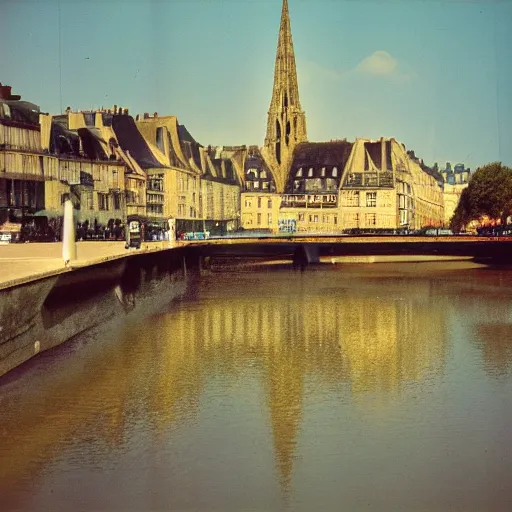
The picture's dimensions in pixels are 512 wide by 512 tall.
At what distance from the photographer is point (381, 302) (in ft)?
57.3

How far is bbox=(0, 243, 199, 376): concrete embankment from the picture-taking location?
30.4ft

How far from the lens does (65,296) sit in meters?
11.6

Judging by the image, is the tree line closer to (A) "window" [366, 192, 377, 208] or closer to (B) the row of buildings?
(B) the row of buildings

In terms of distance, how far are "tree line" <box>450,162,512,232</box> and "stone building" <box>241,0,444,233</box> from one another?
6.28ft

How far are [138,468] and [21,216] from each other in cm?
1760

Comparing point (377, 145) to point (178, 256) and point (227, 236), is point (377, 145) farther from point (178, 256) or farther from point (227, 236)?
point (178, 256)

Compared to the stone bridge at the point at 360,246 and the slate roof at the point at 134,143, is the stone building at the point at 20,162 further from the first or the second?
the stone bridge at the point at 360,246

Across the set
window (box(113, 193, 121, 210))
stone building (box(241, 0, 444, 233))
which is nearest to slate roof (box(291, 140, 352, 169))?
stone building (box(241, 0, 444, 233))

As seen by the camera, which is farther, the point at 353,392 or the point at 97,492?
the point at 353,392

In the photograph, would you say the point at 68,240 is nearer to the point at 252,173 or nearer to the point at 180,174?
the point at 180,174

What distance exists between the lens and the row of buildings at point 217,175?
75.5 feet

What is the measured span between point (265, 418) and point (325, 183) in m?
Answer: 27.3

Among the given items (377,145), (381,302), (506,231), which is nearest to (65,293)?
(381,302)

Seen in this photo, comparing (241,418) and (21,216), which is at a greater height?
(21,216)
